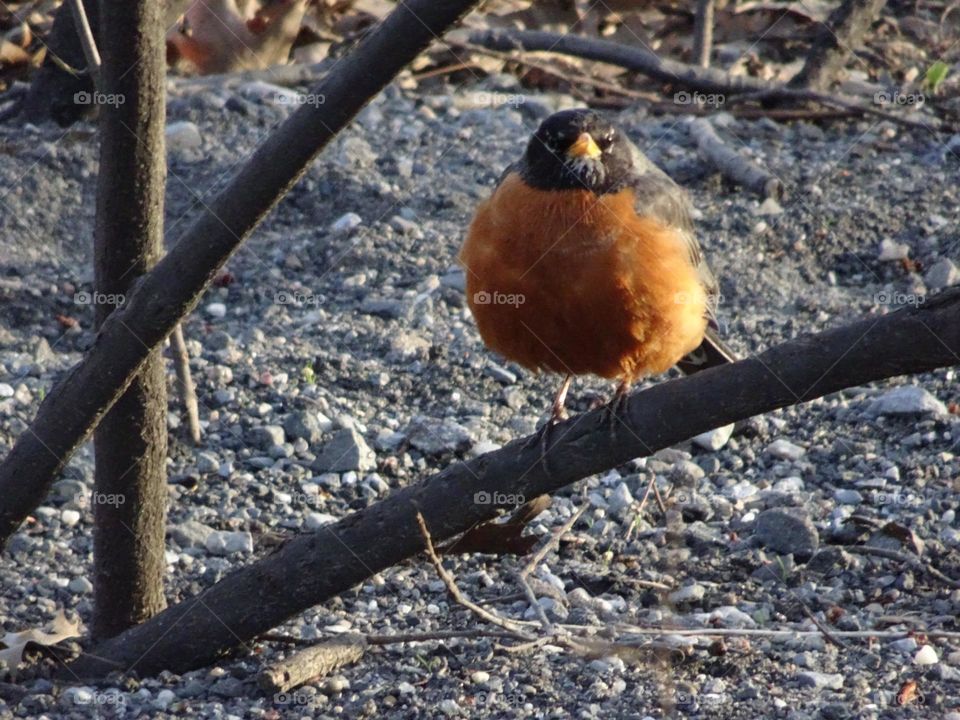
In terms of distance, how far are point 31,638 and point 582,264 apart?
1.79 metres

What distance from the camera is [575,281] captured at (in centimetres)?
409

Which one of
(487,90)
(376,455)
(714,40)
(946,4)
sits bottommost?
(376,455)

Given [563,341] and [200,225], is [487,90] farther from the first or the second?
[200,225]

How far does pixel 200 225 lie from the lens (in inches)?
127

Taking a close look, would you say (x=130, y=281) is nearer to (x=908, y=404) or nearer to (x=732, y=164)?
(x=908, y=404)

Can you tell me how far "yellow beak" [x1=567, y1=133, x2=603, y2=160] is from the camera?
14.3 feet

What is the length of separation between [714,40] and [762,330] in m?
4.05

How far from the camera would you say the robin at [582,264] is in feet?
13.5

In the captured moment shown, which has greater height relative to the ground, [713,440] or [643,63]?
[643,63]

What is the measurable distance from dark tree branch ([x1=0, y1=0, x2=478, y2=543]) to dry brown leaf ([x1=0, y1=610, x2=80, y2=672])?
1.03 ft

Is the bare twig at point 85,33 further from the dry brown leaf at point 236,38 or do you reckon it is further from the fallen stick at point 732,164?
the dry brown leaf at point 236,38

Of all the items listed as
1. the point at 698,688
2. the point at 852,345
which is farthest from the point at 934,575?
the point at 852,345

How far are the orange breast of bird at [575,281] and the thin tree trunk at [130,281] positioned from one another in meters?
1.03

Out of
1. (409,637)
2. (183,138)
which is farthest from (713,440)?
(183,138)
